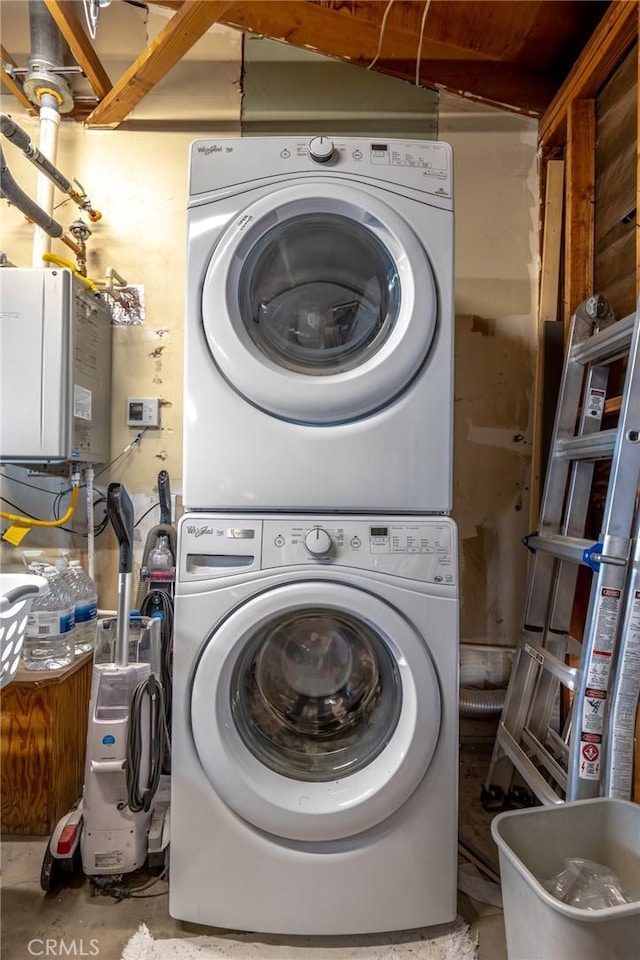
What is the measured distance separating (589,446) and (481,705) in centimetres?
89

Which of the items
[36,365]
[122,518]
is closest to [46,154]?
[36,365]

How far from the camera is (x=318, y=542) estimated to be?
104 centimetres

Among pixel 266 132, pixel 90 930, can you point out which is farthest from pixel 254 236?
pixel 90 930

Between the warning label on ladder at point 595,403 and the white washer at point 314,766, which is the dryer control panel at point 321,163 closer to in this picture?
A: the warning label on ladder at point 595,403

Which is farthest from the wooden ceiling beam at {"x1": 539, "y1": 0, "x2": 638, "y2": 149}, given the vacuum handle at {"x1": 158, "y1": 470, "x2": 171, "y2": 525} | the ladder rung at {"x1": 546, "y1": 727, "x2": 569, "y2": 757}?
the ladder rung at {"x1": 546, "y1": 727, "x2": 569, "y2": 757}

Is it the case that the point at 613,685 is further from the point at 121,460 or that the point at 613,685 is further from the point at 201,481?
the point at 121,460

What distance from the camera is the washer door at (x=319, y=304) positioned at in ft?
3.51

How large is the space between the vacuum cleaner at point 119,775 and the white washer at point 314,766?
0.16 meters

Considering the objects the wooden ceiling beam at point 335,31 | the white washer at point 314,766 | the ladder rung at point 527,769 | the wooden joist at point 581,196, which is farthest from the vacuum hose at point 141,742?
the wooden ceiling beam at point 335,31

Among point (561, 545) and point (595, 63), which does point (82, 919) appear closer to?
point (561, 545)

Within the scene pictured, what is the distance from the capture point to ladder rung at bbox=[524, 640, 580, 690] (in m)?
1.10

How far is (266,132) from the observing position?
1.77 metres

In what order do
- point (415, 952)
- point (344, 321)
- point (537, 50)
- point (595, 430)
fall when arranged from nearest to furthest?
point (415, 952), point (344, 321), point (595, 430), point (537, 50)

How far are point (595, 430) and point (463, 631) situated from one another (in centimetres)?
81
